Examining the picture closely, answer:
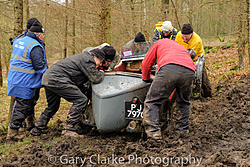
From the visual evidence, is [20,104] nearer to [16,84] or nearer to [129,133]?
[16,84]

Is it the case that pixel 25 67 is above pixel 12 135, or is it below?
above

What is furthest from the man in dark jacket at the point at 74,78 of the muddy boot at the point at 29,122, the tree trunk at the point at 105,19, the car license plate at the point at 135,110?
the tree trunk at the point at 105,19

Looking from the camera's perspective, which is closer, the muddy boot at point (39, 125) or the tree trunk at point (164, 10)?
the muddy boot at point (39, 125)

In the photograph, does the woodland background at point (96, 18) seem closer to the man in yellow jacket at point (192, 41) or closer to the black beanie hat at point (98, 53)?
the black beanie hat at point (98, 53)

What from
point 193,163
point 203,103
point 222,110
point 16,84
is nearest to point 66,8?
point 16,84

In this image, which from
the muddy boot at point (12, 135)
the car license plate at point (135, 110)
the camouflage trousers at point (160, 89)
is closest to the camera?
the camouflage trousers at point (160, 89)

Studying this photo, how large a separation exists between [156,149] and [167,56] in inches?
56.6

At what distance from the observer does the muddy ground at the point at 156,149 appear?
3.09 meters

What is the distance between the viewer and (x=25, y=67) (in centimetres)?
497

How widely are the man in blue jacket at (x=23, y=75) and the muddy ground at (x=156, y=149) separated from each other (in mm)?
643

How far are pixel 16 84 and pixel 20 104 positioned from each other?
1.29 ft

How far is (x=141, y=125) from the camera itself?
167 inches

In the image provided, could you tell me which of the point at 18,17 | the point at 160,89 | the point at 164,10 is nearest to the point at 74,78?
the point at 160,89

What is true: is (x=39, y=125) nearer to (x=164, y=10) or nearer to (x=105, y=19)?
(x=105, y=19)
